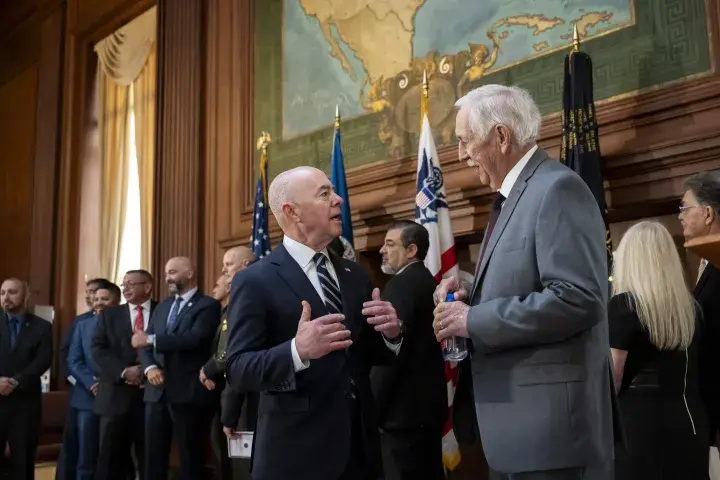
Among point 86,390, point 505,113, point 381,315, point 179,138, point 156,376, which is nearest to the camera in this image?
point 505,113

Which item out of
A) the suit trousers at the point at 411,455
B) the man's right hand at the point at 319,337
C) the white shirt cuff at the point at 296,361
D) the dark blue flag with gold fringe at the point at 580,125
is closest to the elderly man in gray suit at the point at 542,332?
the man's right hand at the point at 319,337

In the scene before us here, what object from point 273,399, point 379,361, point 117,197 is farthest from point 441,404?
point 117,197

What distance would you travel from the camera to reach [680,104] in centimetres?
407

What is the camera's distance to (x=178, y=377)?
4.98m

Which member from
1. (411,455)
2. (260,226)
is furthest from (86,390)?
(411,455)

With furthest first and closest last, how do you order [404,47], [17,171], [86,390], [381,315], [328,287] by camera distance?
[17,171] < [86,390] < [404,47] < [328,287] < [381,315]

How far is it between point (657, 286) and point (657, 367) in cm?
31

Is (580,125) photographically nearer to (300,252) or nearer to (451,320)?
(300,252)

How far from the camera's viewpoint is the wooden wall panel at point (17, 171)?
35.3 feet

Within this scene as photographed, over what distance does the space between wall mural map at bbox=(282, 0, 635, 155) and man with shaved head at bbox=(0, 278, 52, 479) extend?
8.73 feet

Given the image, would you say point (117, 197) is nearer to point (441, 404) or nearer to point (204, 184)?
point (204, 184)

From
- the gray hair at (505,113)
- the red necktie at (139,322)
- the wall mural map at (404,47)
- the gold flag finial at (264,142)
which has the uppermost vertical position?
the wall mural map at (404,47)

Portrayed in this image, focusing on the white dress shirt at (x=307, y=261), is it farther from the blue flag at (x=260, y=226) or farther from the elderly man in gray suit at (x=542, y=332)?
the blue flag at (x=260, y=226)

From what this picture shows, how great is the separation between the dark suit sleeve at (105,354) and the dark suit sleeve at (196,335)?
0.64 metres
